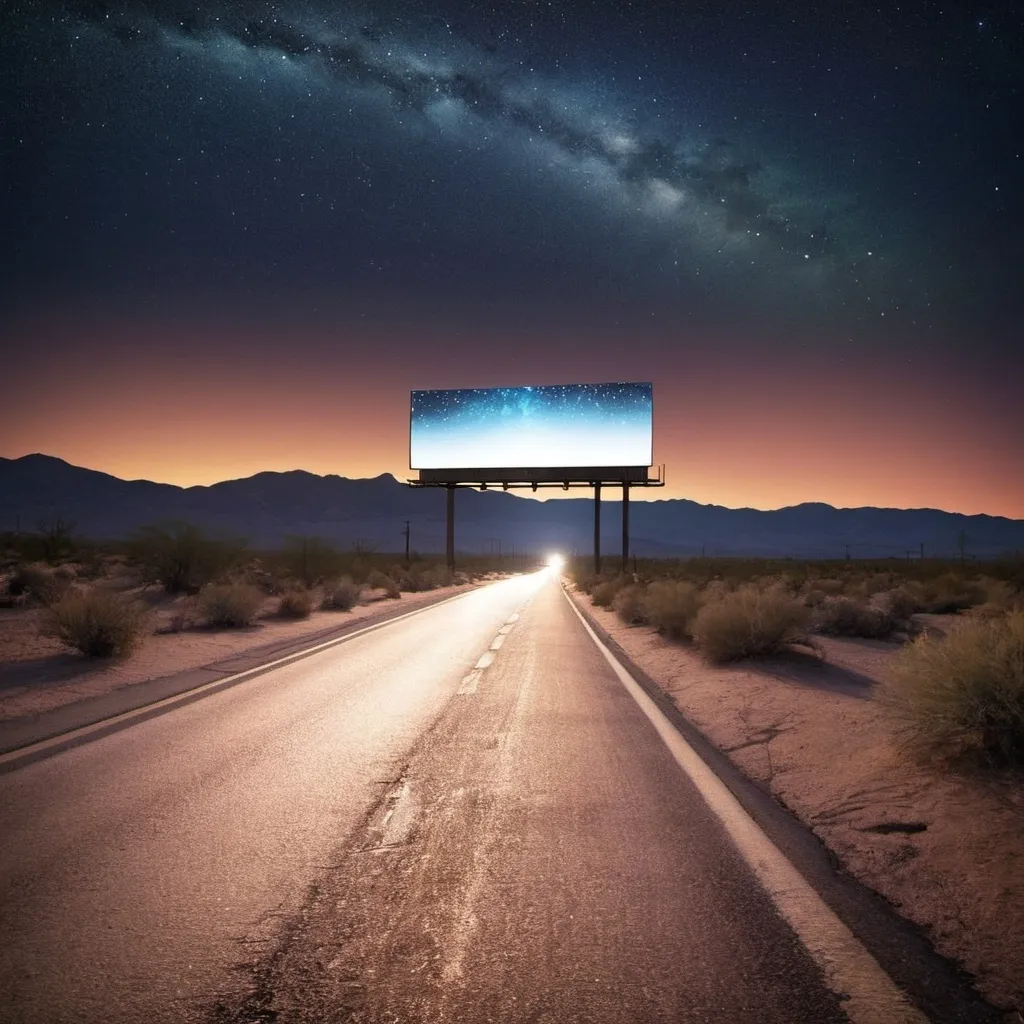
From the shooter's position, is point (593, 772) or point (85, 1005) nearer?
point (85, 1005)

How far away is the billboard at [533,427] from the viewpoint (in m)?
48.1

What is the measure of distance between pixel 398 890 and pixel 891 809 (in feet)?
11.1

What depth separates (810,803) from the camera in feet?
17.7

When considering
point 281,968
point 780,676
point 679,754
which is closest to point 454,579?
point 780,676

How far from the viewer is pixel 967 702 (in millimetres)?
5801

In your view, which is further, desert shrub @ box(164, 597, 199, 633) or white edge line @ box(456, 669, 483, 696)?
desert shrub @ box(164, 597, 199, 633)

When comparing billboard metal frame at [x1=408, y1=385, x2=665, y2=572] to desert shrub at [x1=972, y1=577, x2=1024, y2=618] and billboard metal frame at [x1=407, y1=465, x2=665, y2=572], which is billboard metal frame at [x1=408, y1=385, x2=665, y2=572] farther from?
desert shrub at [x1=972, y1=577, x2=1024, y2=618]

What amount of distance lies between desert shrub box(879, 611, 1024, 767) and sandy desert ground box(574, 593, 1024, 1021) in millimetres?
252

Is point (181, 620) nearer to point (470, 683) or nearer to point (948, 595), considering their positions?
point (470, 683)

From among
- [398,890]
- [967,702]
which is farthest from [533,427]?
[398,890]

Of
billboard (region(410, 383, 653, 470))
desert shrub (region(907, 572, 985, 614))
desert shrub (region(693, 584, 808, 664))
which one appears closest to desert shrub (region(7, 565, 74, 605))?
desert shrub (region(693, 584, 808, 664))

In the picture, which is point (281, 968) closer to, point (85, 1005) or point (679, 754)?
point (85, 1005)

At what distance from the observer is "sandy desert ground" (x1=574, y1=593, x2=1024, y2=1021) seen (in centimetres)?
A: 344

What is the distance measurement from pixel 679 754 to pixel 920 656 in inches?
85.1
